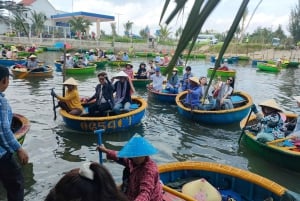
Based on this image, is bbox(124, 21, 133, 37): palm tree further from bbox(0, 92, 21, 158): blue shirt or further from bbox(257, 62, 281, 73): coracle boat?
bbox(0, 92, 21, 158): blue shirt

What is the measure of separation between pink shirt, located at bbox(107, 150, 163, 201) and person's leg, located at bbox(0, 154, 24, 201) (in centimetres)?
137

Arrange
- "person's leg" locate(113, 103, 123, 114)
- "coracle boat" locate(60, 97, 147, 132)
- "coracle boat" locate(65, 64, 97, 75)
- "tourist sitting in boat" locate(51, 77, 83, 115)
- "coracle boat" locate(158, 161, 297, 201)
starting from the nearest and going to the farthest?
"coracle boat" locate(158, 161, 297, 201), "coracle boat" locate(60, 97, 147, 132), "tourist sitting in boat" locate(51, 77, 83, 115), "person's leg" locate(113, 103, 123, 114), "coracle boat" locate(65, 64, 97, 75)

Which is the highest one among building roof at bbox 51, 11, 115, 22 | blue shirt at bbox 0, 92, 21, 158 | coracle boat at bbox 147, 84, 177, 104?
building roof at bbox 51, 11, 115, 22

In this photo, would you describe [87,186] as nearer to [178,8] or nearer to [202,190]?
[178,8]

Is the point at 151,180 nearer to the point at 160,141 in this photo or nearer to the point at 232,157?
the point at 232,157

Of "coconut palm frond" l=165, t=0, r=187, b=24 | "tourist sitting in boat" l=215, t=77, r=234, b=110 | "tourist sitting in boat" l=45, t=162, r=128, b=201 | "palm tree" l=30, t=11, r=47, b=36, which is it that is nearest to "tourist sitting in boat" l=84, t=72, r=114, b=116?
"tourist sitting in boat" l=215, t=77, r=234, b=110

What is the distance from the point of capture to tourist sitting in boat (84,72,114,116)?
891 cm

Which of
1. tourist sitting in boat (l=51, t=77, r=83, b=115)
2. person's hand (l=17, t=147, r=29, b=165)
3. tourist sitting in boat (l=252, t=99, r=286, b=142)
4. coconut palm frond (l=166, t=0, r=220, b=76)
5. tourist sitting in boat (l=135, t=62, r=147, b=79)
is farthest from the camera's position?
tourist sitting in boat (l=135, t=62, r=147, b=79)

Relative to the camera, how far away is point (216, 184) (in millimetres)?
5195

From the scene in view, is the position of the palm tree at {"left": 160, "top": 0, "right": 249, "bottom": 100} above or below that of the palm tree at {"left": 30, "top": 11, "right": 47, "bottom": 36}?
below

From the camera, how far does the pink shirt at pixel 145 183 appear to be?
3090 millimetres

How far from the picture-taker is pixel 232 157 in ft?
25.4

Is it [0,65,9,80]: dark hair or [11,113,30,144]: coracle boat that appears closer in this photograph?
[0,65,9,80]: dark hair

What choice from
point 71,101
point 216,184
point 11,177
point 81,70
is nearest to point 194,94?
point 71,101
